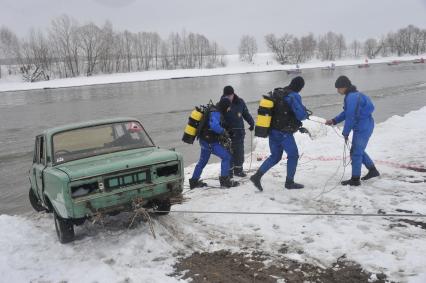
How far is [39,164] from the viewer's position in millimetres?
6930

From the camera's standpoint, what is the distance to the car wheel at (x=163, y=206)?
646 cm

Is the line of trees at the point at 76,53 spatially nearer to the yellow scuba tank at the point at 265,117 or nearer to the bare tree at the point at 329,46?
the bare tree at the point at 329,46

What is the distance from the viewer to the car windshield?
21.0 feet

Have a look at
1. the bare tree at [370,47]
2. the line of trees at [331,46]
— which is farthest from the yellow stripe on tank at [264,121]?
the bare tree at [370,47]

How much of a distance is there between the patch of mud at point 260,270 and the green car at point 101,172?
1.24m

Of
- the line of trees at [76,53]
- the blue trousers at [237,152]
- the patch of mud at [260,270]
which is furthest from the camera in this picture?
the line of trees at [76,53]

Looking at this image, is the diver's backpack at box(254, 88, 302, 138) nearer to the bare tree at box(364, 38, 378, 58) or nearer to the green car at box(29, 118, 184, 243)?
the green car at box(29, 118, 184, 243)

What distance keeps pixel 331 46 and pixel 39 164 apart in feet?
444

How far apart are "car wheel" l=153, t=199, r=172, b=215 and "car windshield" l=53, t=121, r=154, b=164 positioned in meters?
0.98

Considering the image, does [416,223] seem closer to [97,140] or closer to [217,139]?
[217,139]

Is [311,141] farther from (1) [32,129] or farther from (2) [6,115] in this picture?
(2) [6,115]

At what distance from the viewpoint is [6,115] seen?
32.1 meters

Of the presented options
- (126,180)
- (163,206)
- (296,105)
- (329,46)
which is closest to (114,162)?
(126,180)

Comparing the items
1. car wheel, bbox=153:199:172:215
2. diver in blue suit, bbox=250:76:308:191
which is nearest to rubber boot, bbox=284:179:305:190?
diver in blue suit, bbox=250:76:308:191
